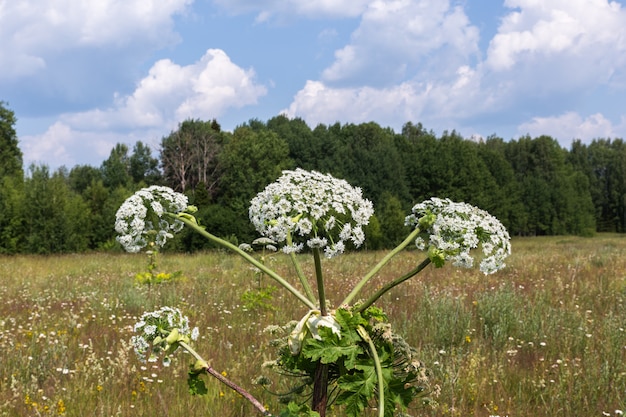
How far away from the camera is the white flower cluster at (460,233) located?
1702mm

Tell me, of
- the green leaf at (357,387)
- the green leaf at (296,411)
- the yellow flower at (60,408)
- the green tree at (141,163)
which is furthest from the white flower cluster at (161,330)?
the green tree at (141,163)

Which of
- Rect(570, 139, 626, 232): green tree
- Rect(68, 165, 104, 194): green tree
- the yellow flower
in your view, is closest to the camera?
the yellow flower

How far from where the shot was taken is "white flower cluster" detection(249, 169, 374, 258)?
69.8 inches

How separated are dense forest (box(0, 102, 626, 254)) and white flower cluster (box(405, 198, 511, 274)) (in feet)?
90.3

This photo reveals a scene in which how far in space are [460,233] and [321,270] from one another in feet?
1.76

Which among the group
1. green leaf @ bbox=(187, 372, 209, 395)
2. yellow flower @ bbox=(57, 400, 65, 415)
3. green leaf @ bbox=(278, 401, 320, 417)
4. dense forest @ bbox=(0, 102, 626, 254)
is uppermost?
dense forest @ bbox=(0, 102, 626, 254)

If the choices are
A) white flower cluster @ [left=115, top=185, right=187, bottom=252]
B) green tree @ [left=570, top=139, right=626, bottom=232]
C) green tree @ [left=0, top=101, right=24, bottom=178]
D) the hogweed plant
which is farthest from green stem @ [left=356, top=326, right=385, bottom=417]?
green tree @ [left=570, top=139, right=626, bottom=232]

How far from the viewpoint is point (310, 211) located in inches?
71.7

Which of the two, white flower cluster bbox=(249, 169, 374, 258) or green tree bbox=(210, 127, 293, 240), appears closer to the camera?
white flower cluster bbox=(249, 169, 374, 258)

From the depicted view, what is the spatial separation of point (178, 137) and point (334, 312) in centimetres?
5707

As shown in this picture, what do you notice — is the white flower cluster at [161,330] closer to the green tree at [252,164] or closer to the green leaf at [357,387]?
the green leaf at [357,387]

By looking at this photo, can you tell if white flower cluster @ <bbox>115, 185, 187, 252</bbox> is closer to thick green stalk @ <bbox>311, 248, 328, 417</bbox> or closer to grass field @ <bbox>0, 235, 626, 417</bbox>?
thick green stalk @ <bbox>311, 248, 328, 417</bbox>

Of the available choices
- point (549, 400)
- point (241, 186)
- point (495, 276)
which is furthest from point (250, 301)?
point (241, 186)

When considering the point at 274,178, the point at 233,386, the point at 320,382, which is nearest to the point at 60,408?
the point at 233,386
